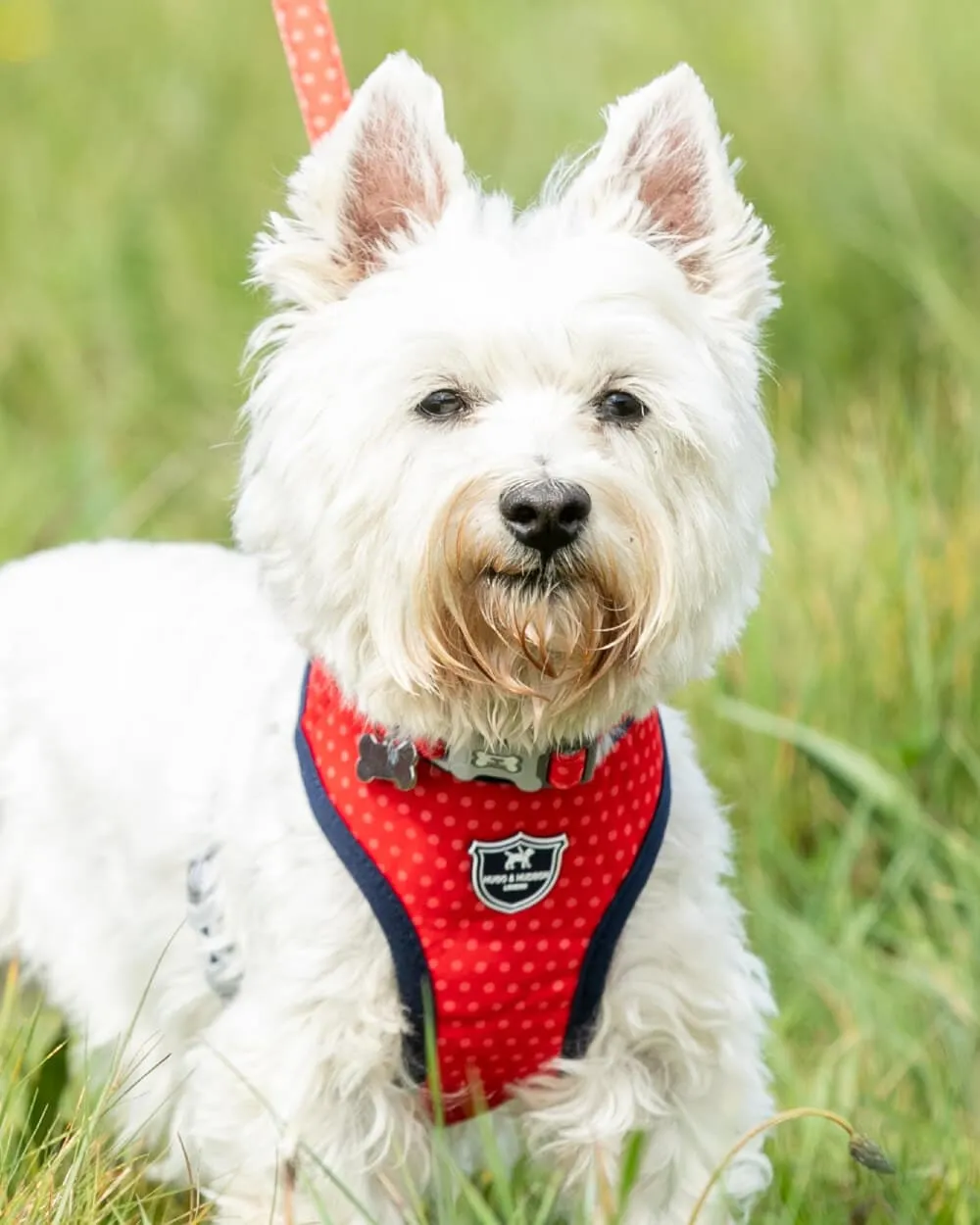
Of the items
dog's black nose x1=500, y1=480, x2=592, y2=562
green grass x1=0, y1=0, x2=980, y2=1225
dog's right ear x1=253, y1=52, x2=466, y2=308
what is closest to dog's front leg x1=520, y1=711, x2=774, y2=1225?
green grass x1=0, y1=0, x2=980, y2=1225

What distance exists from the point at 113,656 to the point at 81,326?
350cm

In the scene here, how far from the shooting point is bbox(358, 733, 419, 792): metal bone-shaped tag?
2775mm

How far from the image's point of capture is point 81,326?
673 centimetres

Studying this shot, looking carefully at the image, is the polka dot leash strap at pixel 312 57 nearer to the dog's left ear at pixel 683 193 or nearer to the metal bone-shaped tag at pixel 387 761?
the dog's left ear at pixel 683 193

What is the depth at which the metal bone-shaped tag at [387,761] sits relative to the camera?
2775mm

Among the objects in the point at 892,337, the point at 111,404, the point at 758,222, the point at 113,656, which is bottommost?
the point at 111,404

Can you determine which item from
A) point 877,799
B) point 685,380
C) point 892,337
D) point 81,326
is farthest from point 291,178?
point 81,326

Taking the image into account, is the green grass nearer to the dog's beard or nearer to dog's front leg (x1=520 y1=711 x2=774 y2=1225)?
dog's front leg (x1=520 y1=711 x2=774 y2=1225)

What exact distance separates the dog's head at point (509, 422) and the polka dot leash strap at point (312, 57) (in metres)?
0.27

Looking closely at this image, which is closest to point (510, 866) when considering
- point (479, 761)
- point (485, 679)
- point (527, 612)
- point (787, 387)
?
point (479, 761)

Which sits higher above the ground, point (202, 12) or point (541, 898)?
point (202, 12)

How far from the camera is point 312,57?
2996 millimetres

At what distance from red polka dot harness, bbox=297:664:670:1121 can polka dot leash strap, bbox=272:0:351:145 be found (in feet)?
3.12

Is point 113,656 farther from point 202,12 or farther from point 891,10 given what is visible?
point 202,12
